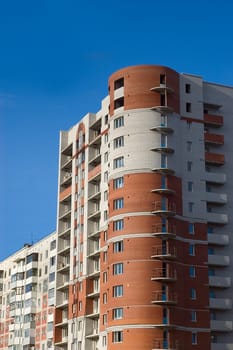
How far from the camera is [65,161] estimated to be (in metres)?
110

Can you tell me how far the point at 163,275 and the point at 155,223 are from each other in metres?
6.65

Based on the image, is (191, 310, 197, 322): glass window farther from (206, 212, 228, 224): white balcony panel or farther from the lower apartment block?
(206, 212, 228, 224): white balcony panel

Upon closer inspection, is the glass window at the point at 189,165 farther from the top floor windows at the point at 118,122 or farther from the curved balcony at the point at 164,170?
the top floor windows at the point at 118,122

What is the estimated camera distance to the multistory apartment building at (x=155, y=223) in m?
80.8

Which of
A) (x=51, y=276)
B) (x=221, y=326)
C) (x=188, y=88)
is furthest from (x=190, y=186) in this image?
(x=51, y=276)

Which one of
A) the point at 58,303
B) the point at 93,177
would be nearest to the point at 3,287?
the point at 58,303

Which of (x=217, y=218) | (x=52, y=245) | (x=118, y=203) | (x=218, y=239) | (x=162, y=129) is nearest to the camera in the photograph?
(x=118, y=203)

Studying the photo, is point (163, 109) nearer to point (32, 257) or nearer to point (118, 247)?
point (118, 247)

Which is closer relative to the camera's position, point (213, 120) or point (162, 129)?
point (162, 129)

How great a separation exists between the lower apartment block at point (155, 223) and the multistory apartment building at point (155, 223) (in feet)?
0.46

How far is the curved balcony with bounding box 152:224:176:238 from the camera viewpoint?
82.2m

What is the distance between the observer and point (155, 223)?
8312 cm

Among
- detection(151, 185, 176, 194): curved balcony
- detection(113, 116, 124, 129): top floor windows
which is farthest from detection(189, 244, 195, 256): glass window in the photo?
detection(113, 116, 124, 129): top floor windows

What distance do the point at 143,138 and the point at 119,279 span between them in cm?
1882
